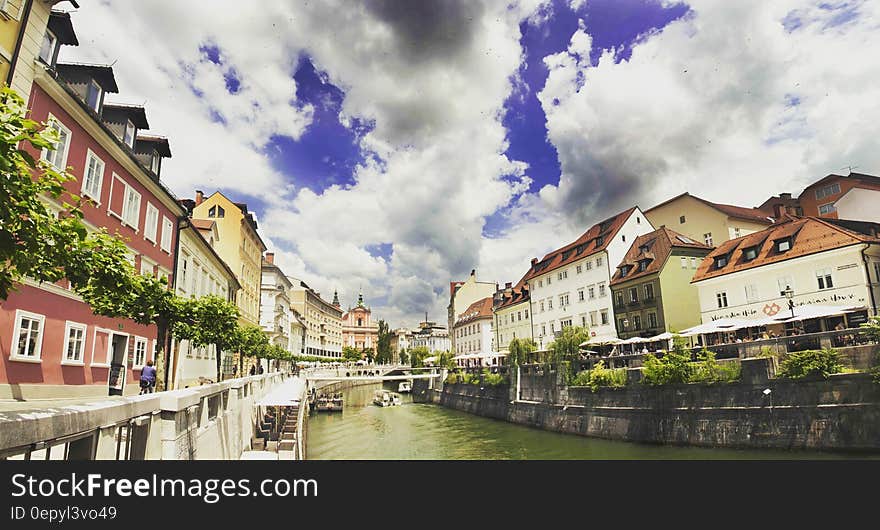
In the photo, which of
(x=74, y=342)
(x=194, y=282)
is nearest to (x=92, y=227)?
(x=74, y=342)

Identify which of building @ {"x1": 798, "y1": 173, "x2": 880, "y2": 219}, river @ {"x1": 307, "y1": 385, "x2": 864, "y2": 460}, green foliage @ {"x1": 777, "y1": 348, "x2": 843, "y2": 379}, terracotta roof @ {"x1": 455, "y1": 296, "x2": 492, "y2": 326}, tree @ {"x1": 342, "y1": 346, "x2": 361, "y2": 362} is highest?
building @ {"x1": 798, "y1": 173, "x2": 880, "y2": 219}

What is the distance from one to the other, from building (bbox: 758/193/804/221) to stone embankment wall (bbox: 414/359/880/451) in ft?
88.9

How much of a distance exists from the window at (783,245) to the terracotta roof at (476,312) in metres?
49.9

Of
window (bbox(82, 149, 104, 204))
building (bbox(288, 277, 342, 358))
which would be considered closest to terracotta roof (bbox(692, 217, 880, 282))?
window (bbox(82, 149, 104, 204))

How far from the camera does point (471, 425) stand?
136 ft

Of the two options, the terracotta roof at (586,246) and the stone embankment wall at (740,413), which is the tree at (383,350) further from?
the stone embankment wall at (740,413)

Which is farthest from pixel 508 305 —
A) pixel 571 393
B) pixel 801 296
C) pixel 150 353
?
pixel 150 353

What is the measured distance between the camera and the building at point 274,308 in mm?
67688

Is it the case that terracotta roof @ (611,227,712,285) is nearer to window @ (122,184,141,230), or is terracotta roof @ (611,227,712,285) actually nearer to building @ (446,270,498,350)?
window @ (122,184,141,230)

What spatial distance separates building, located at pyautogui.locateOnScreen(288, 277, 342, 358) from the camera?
107m

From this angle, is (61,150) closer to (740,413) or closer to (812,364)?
(740,413)

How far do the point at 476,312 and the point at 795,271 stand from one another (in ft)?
191

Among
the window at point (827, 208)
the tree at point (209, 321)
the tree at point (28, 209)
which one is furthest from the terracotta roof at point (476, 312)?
the tree at point (28, 209)
